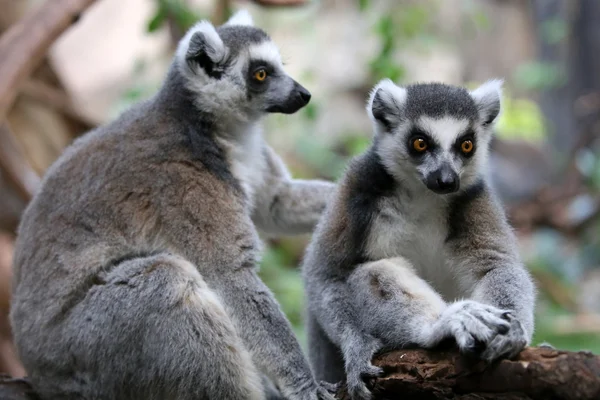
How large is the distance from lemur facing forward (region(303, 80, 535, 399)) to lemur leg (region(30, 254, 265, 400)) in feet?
1.96

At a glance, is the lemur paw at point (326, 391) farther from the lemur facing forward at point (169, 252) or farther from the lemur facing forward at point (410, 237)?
the lemur facing forward at point (410, 237)

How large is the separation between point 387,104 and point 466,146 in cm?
55

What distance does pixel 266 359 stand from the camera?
4.20 meters

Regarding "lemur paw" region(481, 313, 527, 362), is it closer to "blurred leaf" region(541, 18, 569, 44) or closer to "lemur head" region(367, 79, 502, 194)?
"lemur head" region(367, 79, 502, 194)

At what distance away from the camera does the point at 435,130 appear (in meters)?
3.99

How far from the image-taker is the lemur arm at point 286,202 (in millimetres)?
5484

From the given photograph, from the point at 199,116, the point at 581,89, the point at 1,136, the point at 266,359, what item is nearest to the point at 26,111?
the point at 1,136

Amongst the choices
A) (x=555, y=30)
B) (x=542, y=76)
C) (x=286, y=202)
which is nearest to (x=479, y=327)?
(x=286, y=202)

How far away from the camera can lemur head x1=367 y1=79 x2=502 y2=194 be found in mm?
3957

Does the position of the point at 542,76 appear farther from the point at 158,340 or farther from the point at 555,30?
the point at 158,340

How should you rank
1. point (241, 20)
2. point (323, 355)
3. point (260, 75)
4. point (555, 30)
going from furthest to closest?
point (555, 30)
point (241, 20)
point (260, 75)
point (323, 355)

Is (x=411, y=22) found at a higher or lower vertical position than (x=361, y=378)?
higher

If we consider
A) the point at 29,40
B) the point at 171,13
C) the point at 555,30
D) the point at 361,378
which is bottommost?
the point at 555,30

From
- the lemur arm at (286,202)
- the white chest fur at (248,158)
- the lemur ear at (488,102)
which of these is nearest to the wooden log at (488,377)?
the lemur ear at (488,102)
